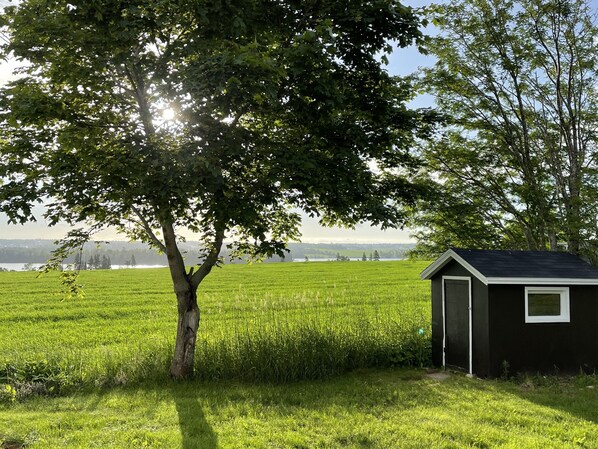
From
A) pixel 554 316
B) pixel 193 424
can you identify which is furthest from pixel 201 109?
pixel 554 316

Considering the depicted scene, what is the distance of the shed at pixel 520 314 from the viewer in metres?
9.73

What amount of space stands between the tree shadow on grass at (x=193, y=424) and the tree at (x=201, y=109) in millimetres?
2689

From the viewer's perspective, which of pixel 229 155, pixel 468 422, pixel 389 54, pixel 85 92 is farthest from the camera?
pixel 389 54

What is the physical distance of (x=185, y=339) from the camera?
32.1ft

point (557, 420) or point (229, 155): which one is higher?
point (229, 155)

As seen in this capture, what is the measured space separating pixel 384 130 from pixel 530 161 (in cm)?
582

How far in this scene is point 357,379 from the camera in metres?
9.66

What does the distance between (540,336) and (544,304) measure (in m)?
0.68

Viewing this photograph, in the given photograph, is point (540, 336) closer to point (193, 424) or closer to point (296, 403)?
point (296, 403)

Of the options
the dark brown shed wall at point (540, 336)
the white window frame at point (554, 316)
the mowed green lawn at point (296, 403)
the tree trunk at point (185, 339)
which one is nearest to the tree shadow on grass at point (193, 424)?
the mowed green lawn at point (296, 403)

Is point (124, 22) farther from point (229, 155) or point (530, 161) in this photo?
point (530, 161)

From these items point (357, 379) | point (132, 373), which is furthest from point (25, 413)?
point (357, 379)

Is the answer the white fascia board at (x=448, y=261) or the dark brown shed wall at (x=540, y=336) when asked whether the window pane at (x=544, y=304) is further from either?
the white fascia board at (x=448, y=261)

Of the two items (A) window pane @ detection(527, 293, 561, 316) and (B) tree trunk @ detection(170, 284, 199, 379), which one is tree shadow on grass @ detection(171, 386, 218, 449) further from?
(A) window pane @ detection(527, 293, 561, 316)
